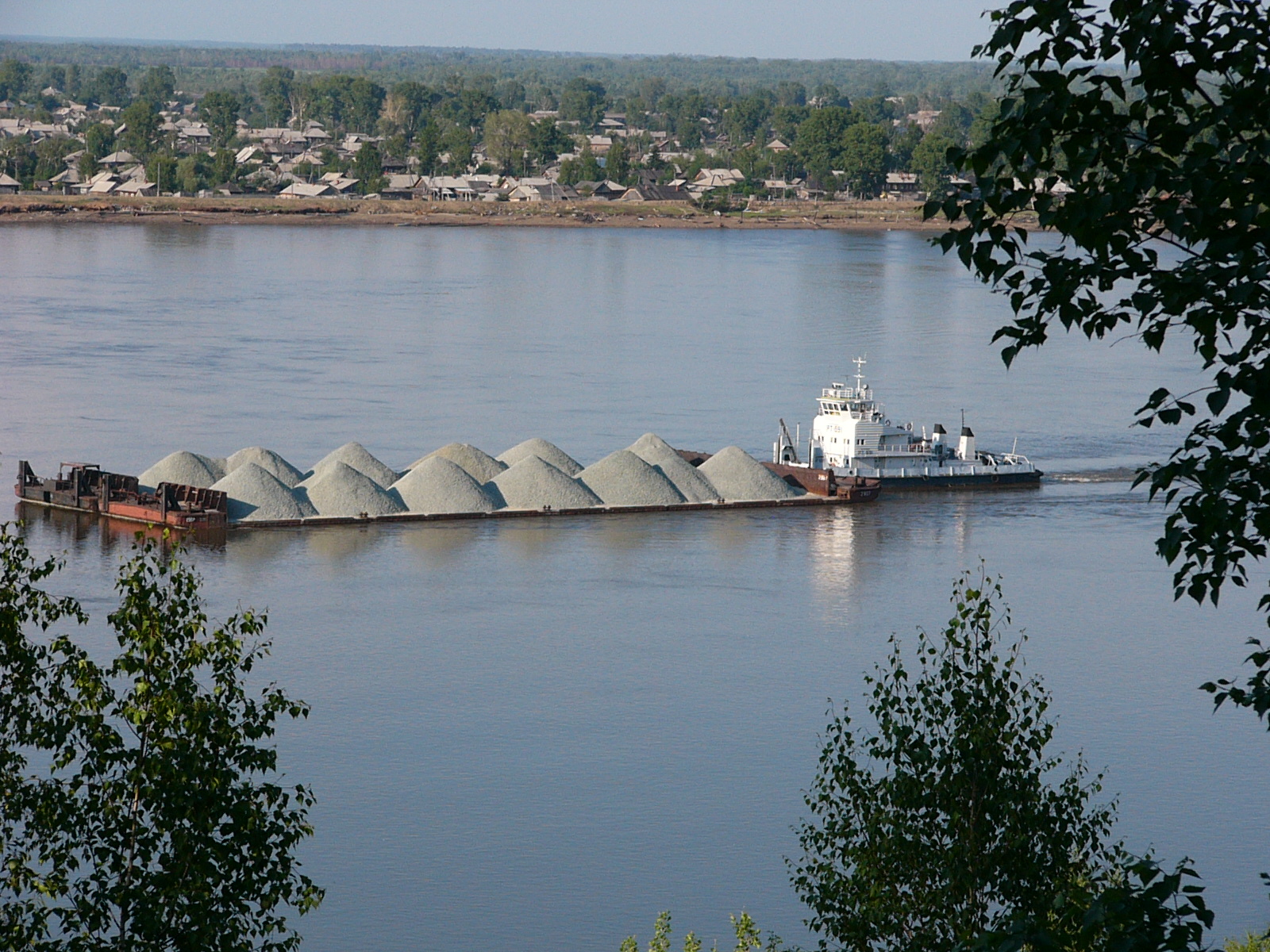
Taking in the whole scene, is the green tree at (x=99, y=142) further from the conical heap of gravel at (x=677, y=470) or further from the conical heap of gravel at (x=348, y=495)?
the conical heap of gravel at (x=348, y=495)

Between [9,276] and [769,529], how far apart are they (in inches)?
1614

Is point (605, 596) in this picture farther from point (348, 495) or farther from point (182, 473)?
point (182, 473)

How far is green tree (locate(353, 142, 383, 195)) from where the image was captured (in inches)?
4245

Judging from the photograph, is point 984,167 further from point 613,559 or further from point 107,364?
point 107,364

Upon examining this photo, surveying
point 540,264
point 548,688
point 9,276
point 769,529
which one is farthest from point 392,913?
point 540,264

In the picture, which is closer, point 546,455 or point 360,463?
point 360,463

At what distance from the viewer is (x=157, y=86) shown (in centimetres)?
17588

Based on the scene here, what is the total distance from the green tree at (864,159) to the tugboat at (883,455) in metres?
84.0

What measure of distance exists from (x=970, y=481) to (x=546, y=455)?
8574 millimetres

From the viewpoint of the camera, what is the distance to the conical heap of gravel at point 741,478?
29.6m

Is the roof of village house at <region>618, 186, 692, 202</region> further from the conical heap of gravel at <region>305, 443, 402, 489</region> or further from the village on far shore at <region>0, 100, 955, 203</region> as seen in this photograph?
the conical heap of gravel at <region>305, 443, 402, 489</region>

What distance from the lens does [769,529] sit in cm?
2798

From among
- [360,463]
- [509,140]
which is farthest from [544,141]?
[360,463]

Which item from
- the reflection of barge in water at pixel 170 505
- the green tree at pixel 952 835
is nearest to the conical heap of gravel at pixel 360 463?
the reflection of barge in water at pixel 170 505
